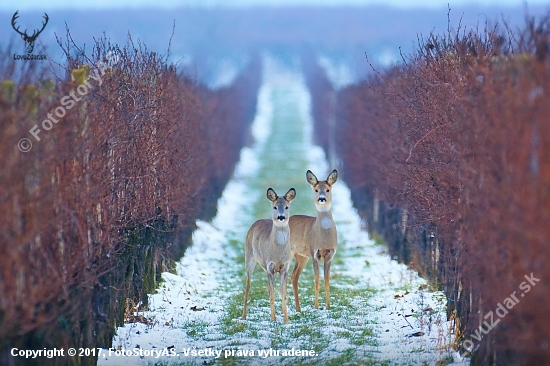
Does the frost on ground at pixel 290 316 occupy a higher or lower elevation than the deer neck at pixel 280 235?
lower

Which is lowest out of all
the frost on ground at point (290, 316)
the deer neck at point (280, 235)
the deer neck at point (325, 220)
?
A: the frost on ground at point (290, 316)

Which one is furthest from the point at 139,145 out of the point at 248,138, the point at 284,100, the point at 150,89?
the point at 284,100

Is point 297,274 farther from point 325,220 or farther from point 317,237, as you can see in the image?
point 325,220

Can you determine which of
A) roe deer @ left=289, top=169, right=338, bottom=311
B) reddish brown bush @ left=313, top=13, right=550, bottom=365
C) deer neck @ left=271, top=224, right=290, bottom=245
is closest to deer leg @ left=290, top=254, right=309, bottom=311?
roe deer @ left=289, top=169, right=338, bottom=311

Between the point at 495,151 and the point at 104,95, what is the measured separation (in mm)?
5061

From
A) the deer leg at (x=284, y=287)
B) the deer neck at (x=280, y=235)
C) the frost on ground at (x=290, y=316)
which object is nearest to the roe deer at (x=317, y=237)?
the frost on ground at (x=290, y=316)

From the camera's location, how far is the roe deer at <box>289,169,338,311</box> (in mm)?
13578

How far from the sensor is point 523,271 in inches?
267

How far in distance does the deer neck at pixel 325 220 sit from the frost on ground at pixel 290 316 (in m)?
1.18

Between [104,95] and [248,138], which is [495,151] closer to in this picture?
[104,95]

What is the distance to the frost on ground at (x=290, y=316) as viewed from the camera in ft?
32.8

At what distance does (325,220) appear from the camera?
536 inches

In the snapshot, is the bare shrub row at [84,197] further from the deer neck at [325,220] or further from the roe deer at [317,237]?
the deer neck at [325,220]

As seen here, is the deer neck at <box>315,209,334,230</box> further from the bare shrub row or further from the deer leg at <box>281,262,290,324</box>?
the bare shrub row
